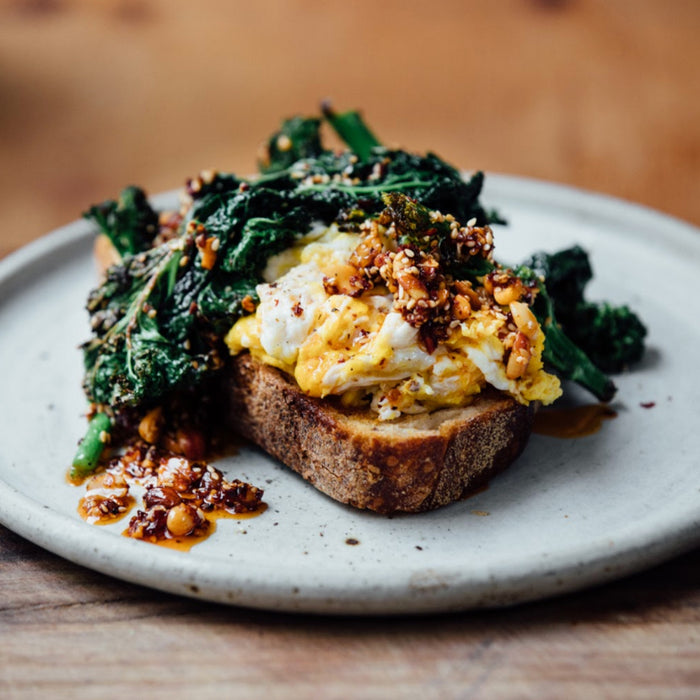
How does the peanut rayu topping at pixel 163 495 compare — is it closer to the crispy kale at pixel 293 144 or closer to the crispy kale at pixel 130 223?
the crispy kale at pixel 130 223

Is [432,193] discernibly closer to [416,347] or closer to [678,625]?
[416,347]

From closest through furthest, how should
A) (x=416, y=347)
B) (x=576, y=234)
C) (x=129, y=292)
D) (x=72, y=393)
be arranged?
(x=416, y=347), (x=129, y=292), (x=72, y=393), (x=576, y=234)

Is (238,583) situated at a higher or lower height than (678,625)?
lower

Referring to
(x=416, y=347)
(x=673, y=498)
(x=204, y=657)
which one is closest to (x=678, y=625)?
(x=673, y=498)

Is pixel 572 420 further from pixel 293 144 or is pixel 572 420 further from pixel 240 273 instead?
pixel 293 144

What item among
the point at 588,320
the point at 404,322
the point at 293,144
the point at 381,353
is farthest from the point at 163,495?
the point at 293,144

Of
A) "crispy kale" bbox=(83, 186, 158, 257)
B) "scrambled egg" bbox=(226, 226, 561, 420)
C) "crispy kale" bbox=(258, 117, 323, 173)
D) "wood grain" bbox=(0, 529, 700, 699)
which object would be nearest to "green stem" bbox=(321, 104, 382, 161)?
"crispy kale" bbox=(258, 117, 323, 173)

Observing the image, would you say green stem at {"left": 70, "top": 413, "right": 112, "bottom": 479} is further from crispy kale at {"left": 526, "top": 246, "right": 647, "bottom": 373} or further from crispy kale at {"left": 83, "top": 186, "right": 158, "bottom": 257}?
crispy kale at {"left": 526, "top": 246, "right": 647, "bottom": 373}
